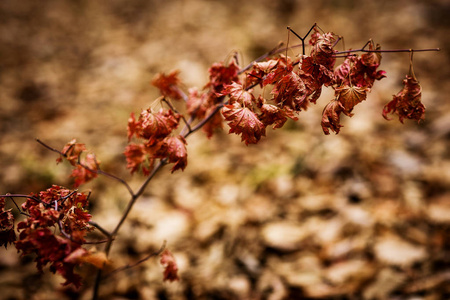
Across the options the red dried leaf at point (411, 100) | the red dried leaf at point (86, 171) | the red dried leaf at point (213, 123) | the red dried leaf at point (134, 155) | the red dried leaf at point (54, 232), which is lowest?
the red dried leaf at point (54, 232)

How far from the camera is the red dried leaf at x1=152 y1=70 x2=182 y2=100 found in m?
1.60

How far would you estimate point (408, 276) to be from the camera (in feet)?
6.61

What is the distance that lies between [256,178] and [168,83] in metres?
1.46

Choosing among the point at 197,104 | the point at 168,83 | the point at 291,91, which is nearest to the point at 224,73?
the point at 197,104

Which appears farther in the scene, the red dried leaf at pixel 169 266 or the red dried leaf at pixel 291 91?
the red dried leaf at pixel 169 266

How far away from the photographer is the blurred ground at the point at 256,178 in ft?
7.02

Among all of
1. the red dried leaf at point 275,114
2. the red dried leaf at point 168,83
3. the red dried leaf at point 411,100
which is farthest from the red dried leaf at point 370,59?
the red dried leaf at point 168,83

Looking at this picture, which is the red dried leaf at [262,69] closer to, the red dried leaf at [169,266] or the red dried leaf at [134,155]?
the red dried leaf at [134,155]

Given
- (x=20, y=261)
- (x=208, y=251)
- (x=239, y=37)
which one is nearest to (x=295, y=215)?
(x=208, y=251)

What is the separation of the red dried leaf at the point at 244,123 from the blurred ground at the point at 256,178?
141 centimetres

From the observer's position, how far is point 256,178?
9.28 ft

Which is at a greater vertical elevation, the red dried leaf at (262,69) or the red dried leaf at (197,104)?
the red dried leaf at (197,104)

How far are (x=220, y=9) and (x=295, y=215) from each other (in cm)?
485

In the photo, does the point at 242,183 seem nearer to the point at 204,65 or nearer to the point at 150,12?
the point at 204,65
